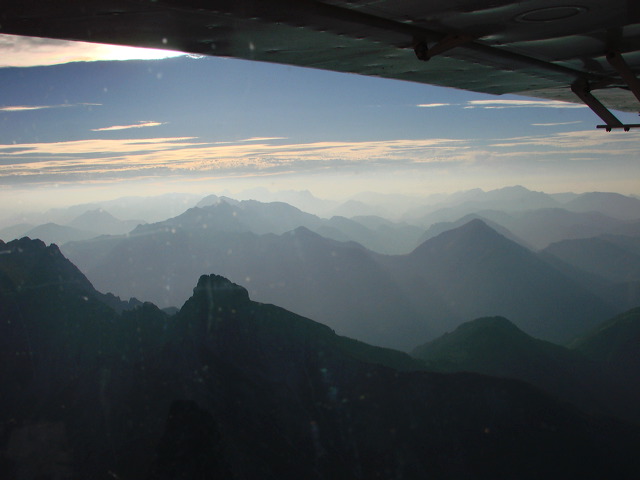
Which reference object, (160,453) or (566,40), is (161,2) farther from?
(160,453)

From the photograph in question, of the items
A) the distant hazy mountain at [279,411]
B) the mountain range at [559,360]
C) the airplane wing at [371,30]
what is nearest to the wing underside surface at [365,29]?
the airplane wing at [371,30]

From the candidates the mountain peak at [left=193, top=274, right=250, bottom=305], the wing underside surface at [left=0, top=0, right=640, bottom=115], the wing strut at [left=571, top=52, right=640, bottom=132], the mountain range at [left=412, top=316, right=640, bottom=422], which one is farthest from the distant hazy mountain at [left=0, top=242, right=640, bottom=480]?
the wing underside surface at [left=0, top=0, right=640, bottom=115]

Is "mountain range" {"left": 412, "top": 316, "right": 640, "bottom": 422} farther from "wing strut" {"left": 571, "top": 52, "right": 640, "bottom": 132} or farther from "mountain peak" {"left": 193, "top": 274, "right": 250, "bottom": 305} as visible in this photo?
"wing strut" {"left": 571, "top": 52, "right": 640, "bottom": 132}

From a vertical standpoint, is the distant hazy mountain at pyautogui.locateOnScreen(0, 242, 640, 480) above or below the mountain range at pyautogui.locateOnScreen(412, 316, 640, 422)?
above

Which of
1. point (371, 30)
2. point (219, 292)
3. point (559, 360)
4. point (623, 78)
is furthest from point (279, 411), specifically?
point (559, 360)

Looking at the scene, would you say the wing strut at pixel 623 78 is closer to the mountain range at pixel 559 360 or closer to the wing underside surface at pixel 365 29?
the wing underside surface at pixel 365 29

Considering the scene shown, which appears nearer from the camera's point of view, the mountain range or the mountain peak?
the mountain peak
